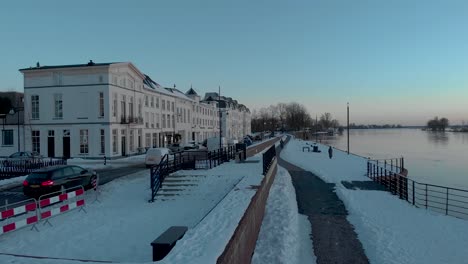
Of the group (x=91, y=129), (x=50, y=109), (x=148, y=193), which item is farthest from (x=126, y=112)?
(x=148, y=193)

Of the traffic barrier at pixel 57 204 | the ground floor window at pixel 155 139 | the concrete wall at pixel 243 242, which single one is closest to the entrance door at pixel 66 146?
the ground floor window at pixel 155 139

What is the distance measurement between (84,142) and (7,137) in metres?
9.20

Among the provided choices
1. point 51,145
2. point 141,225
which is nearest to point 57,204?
point 141,225

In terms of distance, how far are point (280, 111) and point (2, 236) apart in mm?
171610

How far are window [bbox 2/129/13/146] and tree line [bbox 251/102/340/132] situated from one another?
11309 cm

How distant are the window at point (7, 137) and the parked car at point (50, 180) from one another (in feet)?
90.6

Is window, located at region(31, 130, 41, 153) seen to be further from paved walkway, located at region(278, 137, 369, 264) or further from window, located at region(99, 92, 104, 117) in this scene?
paved walkway, located at region(278, 137, 369, 264)

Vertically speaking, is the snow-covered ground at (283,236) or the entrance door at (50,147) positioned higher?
the entrance door at (50,147)

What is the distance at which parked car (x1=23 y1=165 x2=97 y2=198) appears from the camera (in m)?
15.3

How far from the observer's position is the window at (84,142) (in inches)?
1485

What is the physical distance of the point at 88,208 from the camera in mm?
14602

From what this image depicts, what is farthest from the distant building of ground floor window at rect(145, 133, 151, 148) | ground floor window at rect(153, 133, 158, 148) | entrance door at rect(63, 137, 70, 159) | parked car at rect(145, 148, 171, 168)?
parked car at rect(145, 148, 171, 168)

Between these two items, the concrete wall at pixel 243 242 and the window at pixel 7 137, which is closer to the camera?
the concrete wall at pixel 243 242

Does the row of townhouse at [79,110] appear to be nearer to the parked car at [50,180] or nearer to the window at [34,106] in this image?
the window at [34,106]
